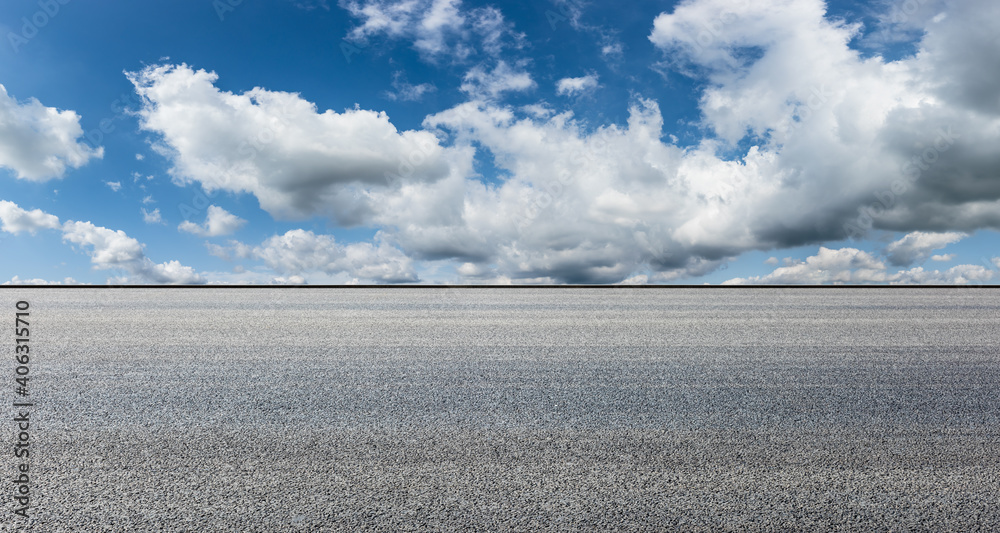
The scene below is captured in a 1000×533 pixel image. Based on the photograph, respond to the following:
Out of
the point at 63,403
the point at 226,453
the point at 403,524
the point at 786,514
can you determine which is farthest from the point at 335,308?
the point at 786,514

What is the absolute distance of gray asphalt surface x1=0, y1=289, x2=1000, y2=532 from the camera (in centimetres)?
229

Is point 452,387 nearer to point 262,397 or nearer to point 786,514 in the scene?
point 262,397

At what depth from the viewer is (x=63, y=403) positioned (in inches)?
153

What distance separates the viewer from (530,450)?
2902 millimetres

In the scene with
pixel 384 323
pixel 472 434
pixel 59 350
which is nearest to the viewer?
pixel 472 434

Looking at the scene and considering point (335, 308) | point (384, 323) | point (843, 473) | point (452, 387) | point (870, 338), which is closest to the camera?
point (843, 473)

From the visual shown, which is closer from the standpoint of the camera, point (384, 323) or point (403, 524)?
point (403, 524)

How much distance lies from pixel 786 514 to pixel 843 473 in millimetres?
645

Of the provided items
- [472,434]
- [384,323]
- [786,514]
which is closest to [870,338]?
[786,514]

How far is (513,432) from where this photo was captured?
3.18 metres

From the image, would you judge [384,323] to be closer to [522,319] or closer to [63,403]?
[522,319]

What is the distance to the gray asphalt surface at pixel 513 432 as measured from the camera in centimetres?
229

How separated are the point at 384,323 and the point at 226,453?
16.4 ft

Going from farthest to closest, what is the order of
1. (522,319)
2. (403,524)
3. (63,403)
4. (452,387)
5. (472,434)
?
(522,319)
(452,387)
(63,403)
(472,434)
(403,524)
